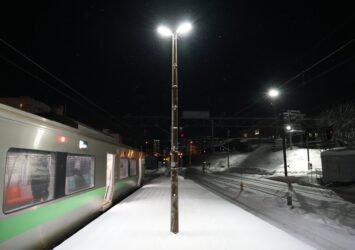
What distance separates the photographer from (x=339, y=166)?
31.8 meters

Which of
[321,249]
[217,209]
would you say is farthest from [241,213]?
[321,249]

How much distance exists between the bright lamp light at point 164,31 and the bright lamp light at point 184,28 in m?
0.24

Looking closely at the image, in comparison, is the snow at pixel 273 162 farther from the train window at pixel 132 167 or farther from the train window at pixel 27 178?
the train window at pixel 27 178

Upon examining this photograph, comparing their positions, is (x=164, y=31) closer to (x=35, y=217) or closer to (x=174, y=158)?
(x=174, y=158)

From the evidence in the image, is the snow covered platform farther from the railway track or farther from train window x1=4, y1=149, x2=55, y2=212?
the railway track

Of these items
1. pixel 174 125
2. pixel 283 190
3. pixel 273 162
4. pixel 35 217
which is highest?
pixel 174 125

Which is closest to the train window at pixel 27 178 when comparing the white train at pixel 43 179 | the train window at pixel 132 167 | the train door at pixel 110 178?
the white train at pixel 43 179

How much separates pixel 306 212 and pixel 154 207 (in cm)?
636

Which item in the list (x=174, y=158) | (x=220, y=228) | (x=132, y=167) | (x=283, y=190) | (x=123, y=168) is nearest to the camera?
(x=220, y=228)

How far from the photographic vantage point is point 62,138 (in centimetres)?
779

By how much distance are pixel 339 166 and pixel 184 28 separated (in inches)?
1087

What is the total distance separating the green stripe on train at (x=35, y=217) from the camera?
5301mm

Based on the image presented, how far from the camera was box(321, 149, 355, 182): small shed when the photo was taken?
3136 cm

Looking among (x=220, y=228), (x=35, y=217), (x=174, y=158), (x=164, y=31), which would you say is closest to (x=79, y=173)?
(x=174, y=158)
